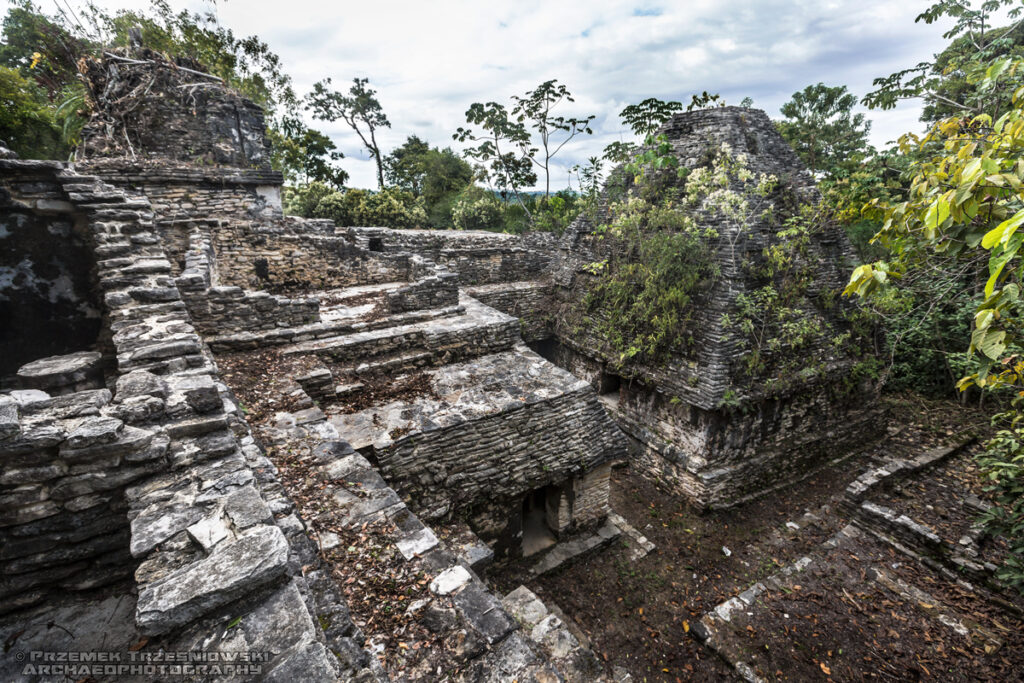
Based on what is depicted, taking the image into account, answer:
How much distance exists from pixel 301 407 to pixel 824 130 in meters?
23.7

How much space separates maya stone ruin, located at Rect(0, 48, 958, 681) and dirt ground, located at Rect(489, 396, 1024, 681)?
1.29 ft

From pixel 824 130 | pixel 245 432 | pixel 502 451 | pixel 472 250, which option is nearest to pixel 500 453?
pixel 502 451

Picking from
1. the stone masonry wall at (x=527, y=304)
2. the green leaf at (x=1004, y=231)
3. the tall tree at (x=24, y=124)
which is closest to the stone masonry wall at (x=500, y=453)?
the green leaf at (x=1004, y=231)

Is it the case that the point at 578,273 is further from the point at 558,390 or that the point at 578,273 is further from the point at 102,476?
the point at 102,476

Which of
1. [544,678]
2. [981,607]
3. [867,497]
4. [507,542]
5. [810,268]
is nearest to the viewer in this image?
[544,678]

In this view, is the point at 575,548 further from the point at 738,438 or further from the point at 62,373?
the point at 62,373

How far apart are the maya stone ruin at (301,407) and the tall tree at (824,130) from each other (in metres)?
11.4

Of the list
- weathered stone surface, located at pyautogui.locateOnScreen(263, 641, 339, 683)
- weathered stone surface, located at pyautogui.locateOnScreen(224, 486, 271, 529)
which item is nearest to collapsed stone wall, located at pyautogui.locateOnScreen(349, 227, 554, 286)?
weathered stone surface, located at pyautogui.locateOnScreen(224, 486, 271, 529)

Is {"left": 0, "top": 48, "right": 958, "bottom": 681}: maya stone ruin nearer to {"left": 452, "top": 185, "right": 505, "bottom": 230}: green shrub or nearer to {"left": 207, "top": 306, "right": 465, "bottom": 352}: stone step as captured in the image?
{"left": 207, "top": 306, "right": 465, "bottom": 352}: stone step

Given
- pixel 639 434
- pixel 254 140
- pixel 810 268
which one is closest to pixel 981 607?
pixel 639 434

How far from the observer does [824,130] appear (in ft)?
59.4

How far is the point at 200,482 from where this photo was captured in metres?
2.42

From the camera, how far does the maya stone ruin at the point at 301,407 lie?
217cm

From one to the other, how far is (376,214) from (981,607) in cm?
1773
